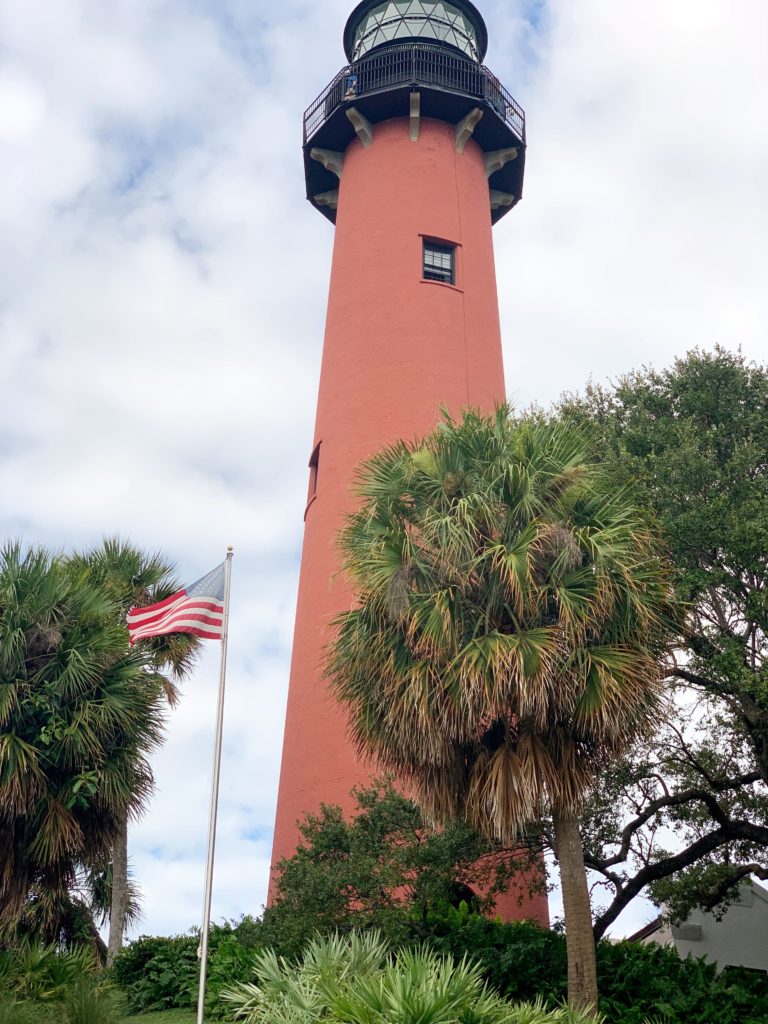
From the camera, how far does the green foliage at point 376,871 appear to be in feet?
48.7

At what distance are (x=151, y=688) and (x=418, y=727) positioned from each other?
503 cm

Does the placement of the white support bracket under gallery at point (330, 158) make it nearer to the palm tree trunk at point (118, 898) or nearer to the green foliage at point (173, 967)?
the palm tree trunk at point (118, 898)

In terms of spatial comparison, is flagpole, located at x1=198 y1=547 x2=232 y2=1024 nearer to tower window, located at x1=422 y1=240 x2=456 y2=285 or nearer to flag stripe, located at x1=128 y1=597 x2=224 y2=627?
flag stripe, located at x1=128 y1=597 x2=224 y2=627

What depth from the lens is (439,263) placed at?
23.7 meters

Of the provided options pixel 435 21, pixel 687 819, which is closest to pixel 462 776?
pixel 687 819

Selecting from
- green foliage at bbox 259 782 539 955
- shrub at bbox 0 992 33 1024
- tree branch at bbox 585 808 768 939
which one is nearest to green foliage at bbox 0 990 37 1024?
shrub at bbox 0 992 33 1024

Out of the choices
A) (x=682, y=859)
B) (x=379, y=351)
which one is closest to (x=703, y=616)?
(x=682, y=859)

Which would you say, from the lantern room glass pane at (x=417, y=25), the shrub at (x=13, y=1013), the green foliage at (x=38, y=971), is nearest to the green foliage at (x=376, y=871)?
the green foliage at (x=38, y=971)

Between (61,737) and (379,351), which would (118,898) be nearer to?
(61,737)

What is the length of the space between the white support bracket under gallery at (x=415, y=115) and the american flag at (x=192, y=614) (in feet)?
44.4

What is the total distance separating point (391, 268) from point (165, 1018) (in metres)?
14.5

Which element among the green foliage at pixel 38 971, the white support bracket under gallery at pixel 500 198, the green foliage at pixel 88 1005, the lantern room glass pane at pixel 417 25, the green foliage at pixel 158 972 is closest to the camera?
the green foliage at pixel 88 1005

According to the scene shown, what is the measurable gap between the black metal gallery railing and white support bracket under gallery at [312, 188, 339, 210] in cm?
194

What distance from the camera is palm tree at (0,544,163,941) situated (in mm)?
14750
